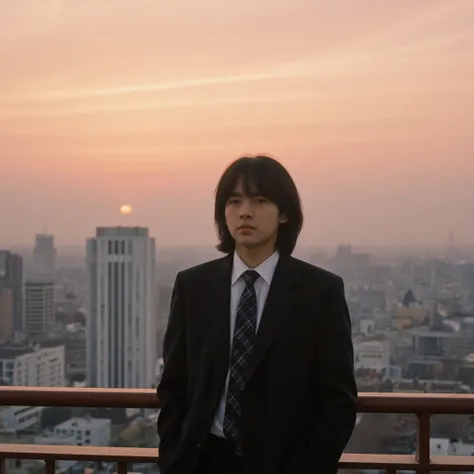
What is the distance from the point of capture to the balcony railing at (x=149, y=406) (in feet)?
6.80

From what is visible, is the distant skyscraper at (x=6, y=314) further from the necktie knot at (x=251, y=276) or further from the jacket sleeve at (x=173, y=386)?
the necktie knot at (x=251, y=276)

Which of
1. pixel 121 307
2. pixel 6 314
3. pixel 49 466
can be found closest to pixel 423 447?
pixel 49 466

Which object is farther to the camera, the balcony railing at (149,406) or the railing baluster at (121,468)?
the railing baluster at (121,468)

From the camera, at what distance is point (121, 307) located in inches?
312

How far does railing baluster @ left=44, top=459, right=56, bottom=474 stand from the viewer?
229cm

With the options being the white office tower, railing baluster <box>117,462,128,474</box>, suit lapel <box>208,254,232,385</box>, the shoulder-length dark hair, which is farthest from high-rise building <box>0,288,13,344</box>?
the shoulder-length dark hair

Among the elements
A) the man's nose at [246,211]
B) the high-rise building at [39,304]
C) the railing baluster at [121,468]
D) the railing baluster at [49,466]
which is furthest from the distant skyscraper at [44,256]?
the man's nose at [246,211]

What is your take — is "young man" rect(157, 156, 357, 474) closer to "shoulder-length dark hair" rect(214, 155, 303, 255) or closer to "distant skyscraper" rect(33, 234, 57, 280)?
"shoulder-length dark hair" rect(214, 155, 303, 255)

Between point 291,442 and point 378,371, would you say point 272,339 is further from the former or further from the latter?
point 378,371

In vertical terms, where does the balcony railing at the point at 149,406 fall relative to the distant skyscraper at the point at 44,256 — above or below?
below

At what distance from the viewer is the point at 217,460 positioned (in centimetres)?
178

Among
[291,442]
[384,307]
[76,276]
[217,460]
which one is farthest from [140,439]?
[76,276]

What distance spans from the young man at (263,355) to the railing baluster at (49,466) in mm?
642

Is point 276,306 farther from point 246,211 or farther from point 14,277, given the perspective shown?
point 14,277
